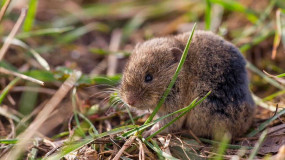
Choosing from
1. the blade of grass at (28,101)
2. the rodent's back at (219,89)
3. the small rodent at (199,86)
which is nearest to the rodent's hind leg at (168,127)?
the small rodent at (199,86)

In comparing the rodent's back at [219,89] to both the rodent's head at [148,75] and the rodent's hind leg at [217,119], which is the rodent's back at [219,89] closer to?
the rodent's hind leg at [217,119]

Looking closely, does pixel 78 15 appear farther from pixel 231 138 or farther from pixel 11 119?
pixel 231 138

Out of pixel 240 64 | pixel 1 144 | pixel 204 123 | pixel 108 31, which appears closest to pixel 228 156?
pixel 204 123

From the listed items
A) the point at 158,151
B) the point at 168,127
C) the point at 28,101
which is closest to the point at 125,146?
the point at 158,151

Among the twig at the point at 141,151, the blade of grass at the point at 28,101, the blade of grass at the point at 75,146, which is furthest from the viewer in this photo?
the blade of grass at the point at 28,101

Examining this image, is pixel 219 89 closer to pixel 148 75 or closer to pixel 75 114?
pixel 148 75

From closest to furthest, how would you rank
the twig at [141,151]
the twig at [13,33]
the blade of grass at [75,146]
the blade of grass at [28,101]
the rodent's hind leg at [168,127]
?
the blade of grass at [75,146] < the twig at [141,151] < the twig at [13,33] < the rodent's hind leg at [168,127] < the blade of grass at [28,101]

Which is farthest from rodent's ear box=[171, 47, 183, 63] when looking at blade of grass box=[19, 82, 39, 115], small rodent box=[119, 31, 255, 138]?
blade of grass box=[19, 82, 39, 115]

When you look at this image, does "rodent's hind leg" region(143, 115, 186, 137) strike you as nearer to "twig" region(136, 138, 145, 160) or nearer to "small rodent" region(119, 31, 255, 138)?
"small rodent" region(119, 31, 255, 138)
